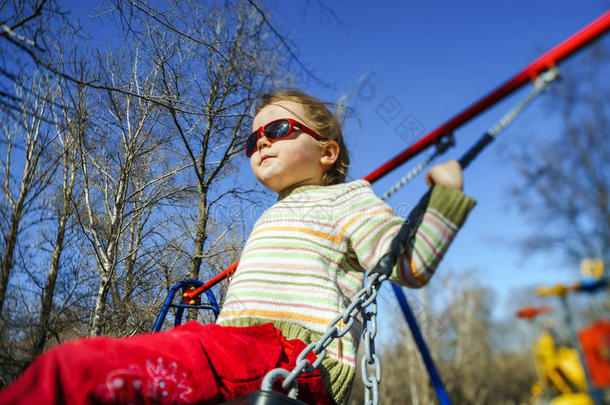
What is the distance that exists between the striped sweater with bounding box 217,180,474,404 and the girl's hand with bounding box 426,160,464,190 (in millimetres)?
154

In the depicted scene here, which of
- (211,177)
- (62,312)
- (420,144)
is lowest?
(420,144)

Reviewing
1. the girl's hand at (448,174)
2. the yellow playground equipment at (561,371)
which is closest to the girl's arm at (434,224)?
the girl's hand at (448,174)

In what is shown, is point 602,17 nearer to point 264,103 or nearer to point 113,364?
point 113,364

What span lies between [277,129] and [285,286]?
0.51 m

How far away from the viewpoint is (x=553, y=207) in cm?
326

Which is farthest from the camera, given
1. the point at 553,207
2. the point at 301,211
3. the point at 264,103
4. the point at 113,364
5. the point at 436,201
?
the point at 553,207

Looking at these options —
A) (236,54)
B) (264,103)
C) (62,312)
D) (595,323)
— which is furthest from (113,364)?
(595,323)

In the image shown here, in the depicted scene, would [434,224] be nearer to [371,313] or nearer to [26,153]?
[371,313]

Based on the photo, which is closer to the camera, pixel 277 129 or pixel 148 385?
pixel 148 385

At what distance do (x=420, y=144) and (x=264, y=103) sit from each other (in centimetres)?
77

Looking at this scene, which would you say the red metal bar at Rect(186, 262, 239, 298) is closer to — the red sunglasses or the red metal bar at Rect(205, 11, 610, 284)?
the red sunglasses

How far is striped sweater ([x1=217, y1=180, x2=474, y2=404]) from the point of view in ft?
3.03

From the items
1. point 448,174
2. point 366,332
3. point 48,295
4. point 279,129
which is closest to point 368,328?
point 366,332

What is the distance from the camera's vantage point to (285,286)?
3.24 feet
